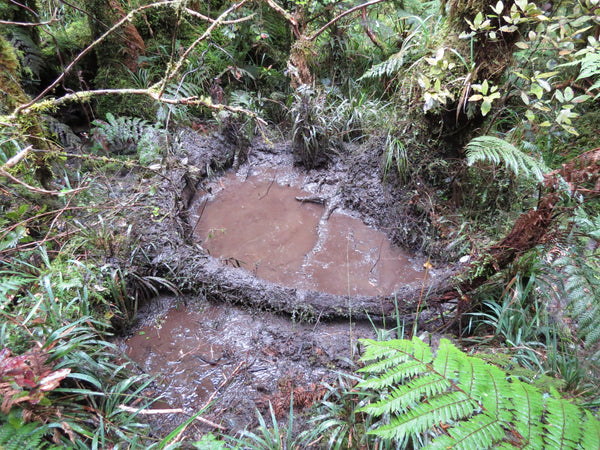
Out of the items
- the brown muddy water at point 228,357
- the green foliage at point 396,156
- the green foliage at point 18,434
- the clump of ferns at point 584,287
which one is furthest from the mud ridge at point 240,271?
the green foliage at point 18,434

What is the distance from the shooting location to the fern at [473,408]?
1016mm

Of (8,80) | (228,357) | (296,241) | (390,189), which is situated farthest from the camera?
(390,189)

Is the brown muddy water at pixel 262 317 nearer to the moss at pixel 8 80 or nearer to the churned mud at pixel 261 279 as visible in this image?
the churned mud at pixel 261 279

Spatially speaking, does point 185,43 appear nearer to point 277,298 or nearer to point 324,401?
point 277,298

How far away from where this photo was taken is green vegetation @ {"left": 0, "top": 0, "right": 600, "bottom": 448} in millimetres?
1391

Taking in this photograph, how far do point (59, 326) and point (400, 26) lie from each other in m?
5.54

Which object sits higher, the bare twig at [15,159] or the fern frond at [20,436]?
the bare twig at [15,159]

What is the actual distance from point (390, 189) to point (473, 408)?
2661 mm

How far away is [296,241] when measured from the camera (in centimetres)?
337

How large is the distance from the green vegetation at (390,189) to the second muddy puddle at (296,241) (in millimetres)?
369

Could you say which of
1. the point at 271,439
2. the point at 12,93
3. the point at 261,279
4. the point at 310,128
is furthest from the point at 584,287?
the point at 12,93

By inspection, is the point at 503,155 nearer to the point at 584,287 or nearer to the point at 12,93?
the point at 584,287

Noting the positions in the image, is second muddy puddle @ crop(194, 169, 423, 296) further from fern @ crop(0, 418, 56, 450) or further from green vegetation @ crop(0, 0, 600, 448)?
fern @ crop(0, 418, 56, 450)

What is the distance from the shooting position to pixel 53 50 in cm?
430
